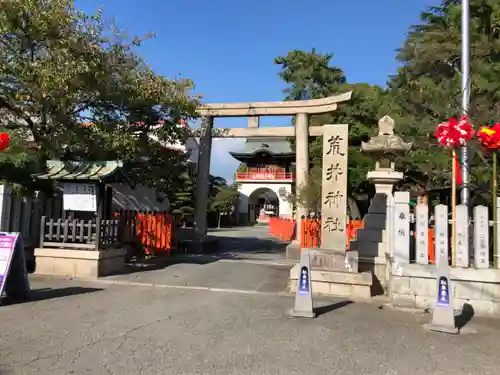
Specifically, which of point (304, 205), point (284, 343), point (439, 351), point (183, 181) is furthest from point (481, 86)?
point (284, 343)

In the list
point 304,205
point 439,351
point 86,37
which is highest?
point 86,37

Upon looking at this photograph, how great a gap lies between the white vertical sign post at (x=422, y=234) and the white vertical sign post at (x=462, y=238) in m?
0.47

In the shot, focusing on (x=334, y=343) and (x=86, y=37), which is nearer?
(x=334, y=343)

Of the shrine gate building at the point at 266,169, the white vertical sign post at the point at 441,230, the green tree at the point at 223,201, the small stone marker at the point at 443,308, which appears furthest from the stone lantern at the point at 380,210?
the shrine gate building at the point at 266,169

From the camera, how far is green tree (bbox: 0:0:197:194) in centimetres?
936

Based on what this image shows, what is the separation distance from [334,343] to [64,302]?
4504mm

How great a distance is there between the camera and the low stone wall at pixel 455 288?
700cm

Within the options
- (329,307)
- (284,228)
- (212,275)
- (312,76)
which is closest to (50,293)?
(212,275)

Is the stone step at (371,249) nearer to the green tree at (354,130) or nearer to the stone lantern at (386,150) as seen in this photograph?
the stone lantern at (386,150)

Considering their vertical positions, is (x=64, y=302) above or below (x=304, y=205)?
below

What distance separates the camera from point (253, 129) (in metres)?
16.5

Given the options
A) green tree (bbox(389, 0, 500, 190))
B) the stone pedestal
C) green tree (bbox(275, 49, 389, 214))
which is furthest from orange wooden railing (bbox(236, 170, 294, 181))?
the stone pedestal

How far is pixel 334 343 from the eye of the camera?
5.31 metres

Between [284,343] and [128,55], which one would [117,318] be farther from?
[128,55]
